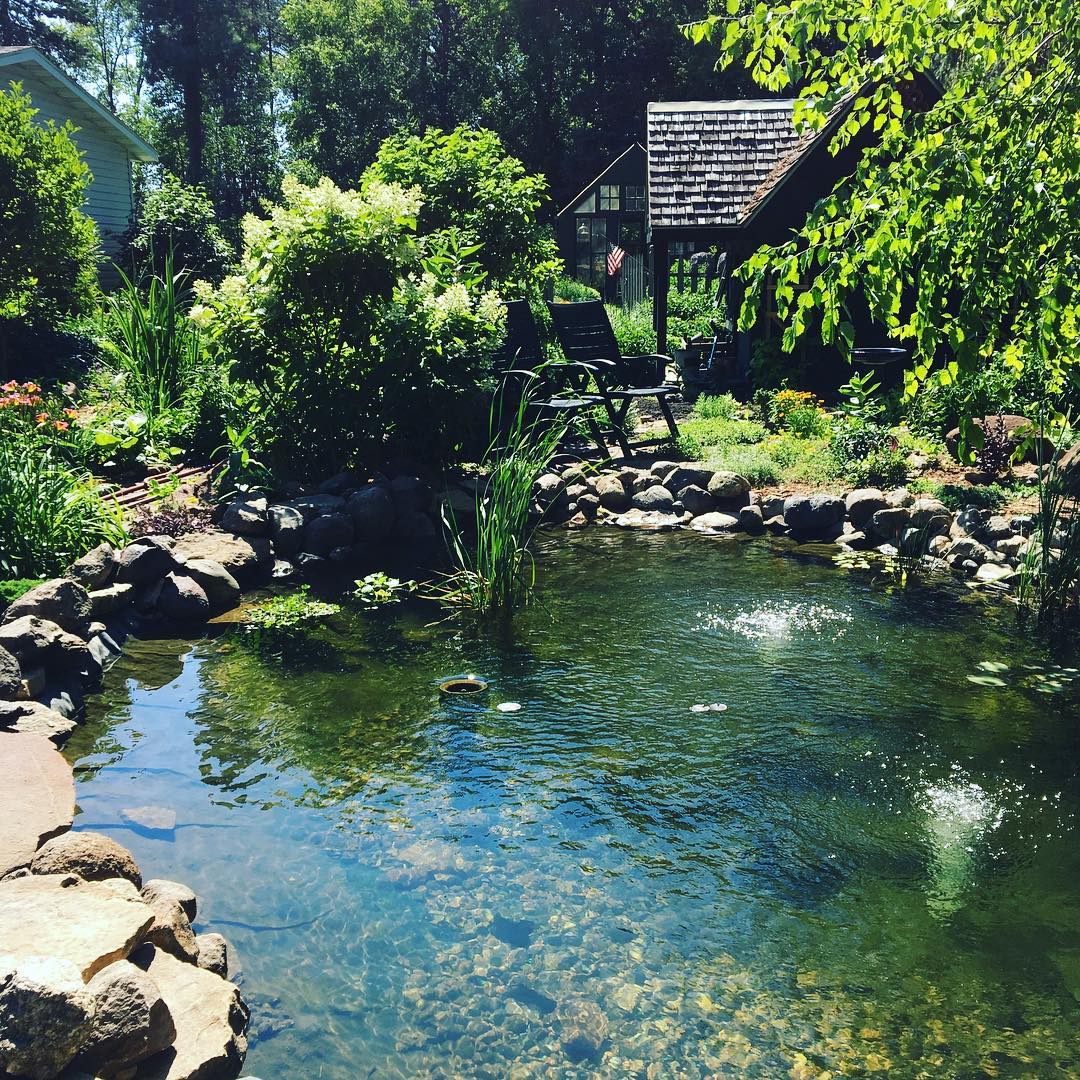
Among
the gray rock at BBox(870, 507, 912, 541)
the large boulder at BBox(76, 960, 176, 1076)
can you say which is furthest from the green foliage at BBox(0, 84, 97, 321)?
the large boulder at BBox(76, 960, 176, 1076)

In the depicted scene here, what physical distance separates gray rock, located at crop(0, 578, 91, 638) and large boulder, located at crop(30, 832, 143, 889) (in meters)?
2.56

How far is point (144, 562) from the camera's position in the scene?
7477 mm

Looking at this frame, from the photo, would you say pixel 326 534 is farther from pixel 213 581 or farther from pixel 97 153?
pixel 97 153

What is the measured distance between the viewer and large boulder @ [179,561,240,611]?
772 cm

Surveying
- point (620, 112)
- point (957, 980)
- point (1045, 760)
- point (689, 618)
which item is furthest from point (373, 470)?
point (620, 112)

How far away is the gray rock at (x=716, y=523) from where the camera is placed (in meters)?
9.88

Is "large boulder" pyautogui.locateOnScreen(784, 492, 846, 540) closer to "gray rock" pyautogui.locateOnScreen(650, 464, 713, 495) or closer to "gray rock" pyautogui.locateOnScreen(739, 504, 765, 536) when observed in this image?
"gray rock" pyautogui.locateOnScreen(739, 504, 765, 536)

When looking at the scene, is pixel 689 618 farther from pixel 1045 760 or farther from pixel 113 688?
pixel 113 688

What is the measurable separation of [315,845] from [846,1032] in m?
2.27

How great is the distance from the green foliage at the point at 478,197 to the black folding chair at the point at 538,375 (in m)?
1.68

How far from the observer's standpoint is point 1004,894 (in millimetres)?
4250

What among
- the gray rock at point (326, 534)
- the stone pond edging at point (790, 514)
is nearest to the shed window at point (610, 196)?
the stone pond edging at point (790, 514)

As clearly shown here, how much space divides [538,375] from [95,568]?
538cm

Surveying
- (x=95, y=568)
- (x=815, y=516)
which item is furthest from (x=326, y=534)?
(x=815, y=516)
